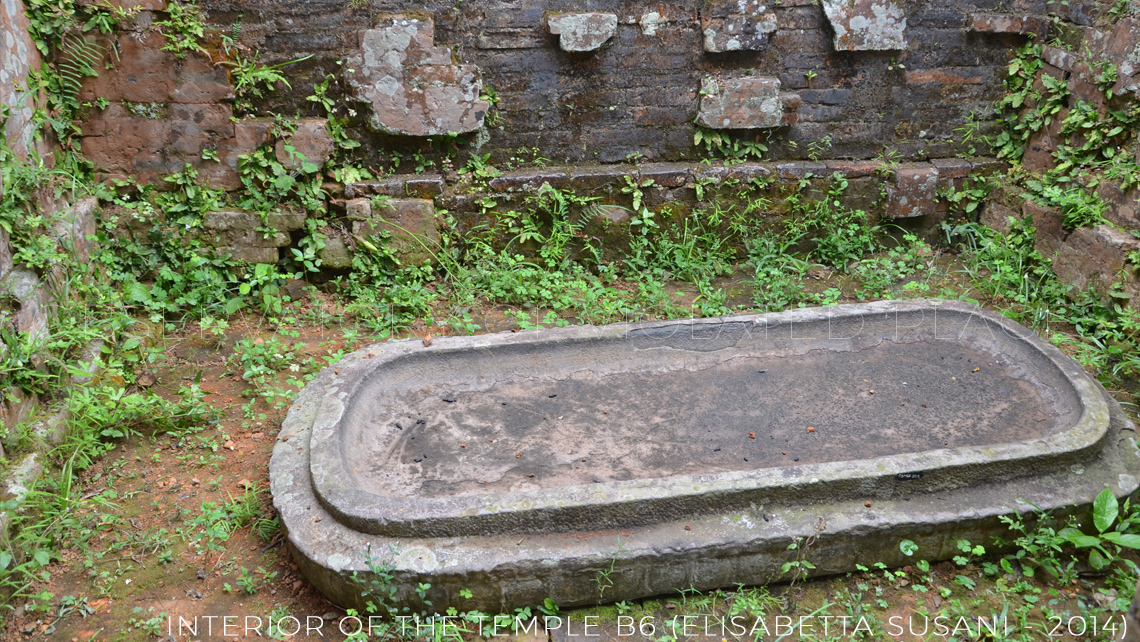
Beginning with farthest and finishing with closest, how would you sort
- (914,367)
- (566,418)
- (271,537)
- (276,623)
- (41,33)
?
(41,33), (914,367), (566,418), (271,537), (276,623)

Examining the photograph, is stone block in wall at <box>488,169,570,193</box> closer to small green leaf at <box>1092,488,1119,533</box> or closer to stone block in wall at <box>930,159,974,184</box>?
stone block in wall at <box>930,159,974,184</box>

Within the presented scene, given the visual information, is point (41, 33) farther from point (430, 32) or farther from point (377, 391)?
point (377, 391)

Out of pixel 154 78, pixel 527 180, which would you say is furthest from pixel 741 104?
pixel 154 78

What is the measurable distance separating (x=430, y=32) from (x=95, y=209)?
194 centimetres

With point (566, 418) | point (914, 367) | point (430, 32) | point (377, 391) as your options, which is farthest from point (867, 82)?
point (377, 391)


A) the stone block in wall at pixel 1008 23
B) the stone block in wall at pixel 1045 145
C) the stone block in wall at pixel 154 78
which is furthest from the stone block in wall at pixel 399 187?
the stone block in wall at pixel 1045 145

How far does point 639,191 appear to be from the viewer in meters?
4.23

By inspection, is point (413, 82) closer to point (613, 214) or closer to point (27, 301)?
point (613, 214)

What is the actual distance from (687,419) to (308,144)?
8.18ft

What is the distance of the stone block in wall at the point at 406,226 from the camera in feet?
13.3

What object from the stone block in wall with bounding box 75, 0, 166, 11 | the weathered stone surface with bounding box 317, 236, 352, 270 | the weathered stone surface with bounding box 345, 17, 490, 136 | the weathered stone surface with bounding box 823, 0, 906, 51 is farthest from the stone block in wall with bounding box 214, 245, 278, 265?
the weathered stone surface with bounding box 823, 0, 906, 51

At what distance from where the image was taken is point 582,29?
395cm

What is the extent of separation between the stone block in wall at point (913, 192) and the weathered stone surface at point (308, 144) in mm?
3224

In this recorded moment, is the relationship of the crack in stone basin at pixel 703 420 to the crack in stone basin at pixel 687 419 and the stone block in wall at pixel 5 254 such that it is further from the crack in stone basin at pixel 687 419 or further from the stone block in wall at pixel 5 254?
the stone block in wall at pixel 5 254
